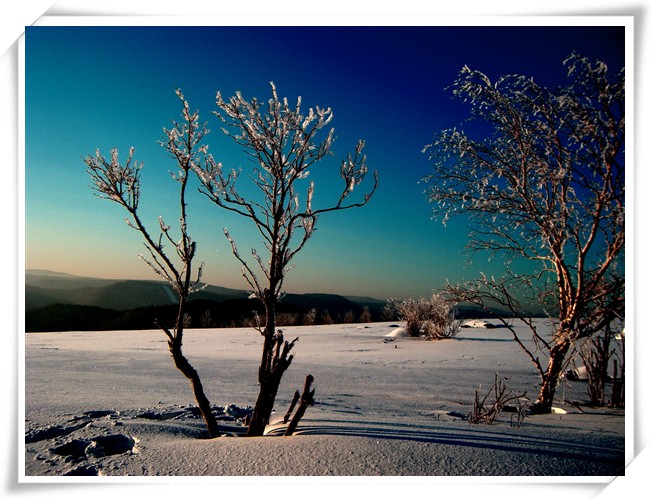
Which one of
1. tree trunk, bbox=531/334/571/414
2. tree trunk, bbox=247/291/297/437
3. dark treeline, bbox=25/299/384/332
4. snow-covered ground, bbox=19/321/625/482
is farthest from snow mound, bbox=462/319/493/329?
tree trunk, bbox=247/291/297/437

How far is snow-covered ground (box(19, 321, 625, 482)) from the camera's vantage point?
120 inches

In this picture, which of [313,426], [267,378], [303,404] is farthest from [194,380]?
[313,426]

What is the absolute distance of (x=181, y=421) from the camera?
152 inches

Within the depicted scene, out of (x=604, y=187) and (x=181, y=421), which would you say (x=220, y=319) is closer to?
(x=181, y=421)

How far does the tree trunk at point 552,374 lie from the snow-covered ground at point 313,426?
148mm

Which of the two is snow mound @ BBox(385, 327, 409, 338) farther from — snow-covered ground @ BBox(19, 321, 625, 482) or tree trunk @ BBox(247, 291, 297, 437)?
tree trunk @ BBox(247, 291, 297, 437)

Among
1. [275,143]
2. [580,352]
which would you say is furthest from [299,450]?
[580,352]

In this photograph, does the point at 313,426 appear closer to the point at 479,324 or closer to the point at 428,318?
the point at 428,318

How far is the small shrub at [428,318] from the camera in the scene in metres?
11.1

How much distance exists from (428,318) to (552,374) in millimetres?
7446

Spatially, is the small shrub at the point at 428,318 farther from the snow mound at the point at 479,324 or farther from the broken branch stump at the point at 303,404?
the broken branch stump at the point at 303,404

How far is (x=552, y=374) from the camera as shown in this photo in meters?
4.30
